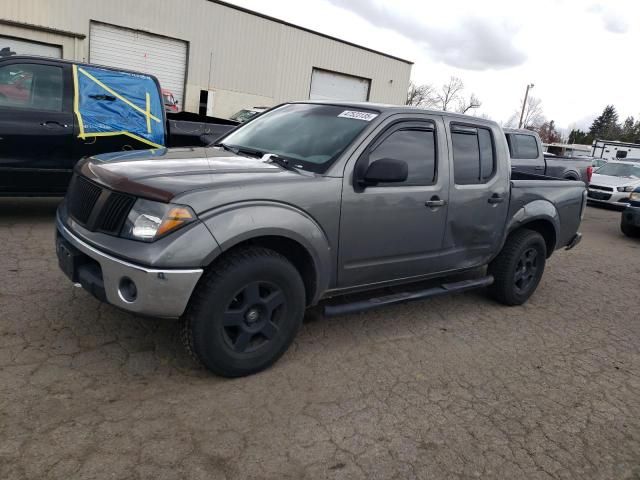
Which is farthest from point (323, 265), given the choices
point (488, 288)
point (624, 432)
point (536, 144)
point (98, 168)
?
point (536, 144)

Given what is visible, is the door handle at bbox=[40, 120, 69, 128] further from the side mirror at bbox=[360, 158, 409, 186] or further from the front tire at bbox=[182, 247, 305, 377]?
the side mirror at bbox=[360, 158, 409, 186]

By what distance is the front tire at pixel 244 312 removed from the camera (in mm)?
2918

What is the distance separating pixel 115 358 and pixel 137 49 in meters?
20.5

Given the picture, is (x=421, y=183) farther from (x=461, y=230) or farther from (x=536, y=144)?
(x=536, y=144)

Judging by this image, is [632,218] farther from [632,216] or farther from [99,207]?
[99,207]

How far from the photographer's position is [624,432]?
10.2ft

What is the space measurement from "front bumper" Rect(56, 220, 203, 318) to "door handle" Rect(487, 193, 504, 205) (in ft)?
9.09

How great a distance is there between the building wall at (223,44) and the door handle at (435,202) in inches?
770

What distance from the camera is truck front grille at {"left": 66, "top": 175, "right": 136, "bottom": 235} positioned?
2.90 metres

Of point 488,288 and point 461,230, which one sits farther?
point 488,288

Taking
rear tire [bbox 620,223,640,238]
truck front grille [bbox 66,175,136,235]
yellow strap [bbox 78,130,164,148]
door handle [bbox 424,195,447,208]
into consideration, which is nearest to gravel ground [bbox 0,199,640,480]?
truck front grille [bbox 66,175,136,235]

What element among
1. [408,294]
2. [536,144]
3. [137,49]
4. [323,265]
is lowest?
[408,294]

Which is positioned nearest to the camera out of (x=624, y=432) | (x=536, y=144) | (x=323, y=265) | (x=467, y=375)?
(x=624, y=432)

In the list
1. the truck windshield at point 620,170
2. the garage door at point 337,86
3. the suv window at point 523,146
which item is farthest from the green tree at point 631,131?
the suv window at point 523,146
